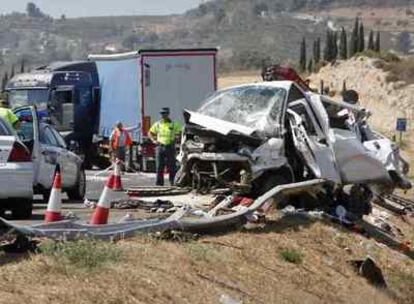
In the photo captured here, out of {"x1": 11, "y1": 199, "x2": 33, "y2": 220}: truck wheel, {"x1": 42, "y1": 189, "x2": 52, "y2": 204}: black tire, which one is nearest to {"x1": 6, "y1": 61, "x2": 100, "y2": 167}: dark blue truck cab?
{"x1": 42, "y1": 189, "x2": 52, "y2": 204}: black tire

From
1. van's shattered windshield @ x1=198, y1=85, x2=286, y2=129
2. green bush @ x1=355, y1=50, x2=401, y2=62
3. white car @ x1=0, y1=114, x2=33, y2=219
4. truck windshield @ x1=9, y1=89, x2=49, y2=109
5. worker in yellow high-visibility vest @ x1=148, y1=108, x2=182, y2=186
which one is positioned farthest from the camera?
green bush @ x1=355, y1=50, x2=401, y2=62

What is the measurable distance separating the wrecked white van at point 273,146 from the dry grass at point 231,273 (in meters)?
1.56

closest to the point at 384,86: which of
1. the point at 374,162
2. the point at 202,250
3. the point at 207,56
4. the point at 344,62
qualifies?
the point at 344,62

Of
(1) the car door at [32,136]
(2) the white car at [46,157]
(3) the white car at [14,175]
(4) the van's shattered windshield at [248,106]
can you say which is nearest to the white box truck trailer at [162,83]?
(2) the white car at [46,157]

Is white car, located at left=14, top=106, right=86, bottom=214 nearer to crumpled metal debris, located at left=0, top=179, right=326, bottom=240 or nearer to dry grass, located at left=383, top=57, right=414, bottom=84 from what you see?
crumpled metal debris, located at left=0, top=179, right=326, bottom=240

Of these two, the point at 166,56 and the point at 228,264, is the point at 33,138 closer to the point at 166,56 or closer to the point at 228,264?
the point at 228,264

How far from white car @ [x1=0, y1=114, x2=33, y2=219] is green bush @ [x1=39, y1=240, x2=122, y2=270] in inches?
153

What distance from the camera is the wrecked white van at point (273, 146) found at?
15.2 metres

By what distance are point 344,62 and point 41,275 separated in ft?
261

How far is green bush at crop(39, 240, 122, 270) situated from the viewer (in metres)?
8.95

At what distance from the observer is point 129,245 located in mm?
10312

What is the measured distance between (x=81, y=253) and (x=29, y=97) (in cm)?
2458

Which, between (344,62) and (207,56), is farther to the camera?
(344,62)

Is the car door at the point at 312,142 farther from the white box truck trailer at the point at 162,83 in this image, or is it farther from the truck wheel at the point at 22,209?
the white box truck trailer at the point at 162,83
